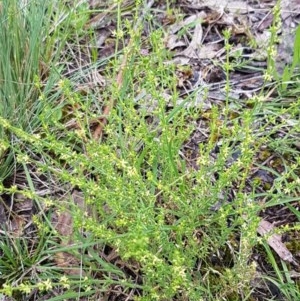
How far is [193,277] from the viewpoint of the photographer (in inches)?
63.2

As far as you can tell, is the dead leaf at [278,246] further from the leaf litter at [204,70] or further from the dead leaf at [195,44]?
the dead leaf at [195,44]

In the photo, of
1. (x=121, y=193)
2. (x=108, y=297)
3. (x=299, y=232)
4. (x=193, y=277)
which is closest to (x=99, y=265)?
(x=108, y=297)

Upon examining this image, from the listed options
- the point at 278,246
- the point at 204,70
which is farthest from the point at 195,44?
the point at 278,246

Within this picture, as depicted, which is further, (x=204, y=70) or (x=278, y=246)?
(x=204, y=70)

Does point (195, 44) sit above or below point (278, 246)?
above

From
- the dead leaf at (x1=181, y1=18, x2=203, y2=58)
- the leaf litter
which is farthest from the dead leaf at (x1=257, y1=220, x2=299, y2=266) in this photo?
the dead leaf at (x1=181, y1=18, x2=203, y2=58)

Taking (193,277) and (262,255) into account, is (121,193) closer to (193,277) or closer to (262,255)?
(193,277)

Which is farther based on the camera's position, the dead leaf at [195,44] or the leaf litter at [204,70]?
the dead leaf at [195,44]

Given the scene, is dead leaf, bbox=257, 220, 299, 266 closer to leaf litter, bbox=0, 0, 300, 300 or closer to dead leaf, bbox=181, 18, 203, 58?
leaf litter, bbox=0, 0, 300, 300

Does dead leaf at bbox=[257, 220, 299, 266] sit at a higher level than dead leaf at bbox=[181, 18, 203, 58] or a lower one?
lower

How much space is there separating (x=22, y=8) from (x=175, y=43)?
0.63 m

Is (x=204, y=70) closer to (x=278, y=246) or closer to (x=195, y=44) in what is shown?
(x=195, y=44)

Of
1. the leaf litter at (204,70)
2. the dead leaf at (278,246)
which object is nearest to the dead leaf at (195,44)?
the leaf litter at (204,70)

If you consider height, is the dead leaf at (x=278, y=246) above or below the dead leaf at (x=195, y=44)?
below
